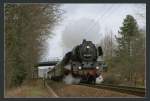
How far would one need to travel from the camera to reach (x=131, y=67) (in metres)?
11.5

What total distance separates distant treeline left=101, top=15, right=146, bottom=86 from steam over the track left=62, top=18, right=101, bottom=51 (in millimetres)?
270

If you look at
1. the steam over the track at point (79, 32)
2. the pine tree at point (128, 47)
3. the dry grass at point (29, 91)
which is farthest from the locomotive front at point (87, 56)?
the dry grass at point (29, 91)

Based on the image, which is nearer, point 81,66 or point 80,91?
point 80,91

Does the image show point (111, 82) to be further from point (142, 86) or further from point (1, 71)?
point (1, 71)

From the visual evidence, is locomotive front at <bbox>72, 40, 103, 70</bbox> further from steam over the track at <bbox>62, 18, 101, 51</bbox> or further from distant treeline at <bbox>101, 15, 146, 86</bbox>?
distant treeline at <bbox>101, 15, 146, 86</bbox>

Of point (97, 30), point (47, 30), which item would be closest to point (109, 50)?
point (97, 30)

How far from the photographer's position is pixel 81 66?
11.8 meters

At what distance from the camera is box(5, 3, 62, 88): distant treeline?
37.3 ft

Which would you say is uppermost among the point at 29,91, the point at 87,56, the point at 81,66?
the point at 87,56

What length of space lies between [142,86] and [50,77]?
2215 millimetres

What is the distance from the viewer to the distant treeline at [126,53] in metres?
11.3

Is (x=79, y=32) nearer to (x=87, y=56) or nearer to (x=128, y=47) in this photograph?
(x=87, y=56)

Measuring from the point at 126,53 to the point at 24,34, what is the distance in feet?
8.03

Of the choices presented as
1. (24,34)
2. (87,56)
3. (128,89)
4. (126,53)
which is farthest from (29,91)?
(126,53)
